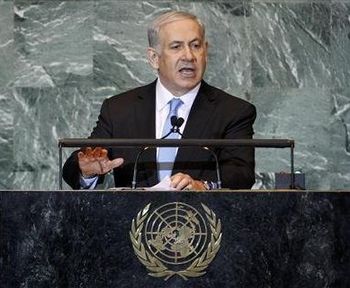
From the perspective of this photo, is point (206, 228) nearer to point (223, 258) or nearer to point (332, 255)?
point (223, 258)

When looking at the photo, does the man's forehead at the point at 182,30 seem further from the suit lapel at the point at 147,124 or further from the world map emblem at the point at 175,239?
the world map emblem at the point at 175,239

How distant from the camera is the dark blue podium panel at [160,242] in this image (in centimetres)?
353

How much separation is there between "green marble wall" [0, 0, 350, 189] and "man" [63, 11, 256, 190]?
1.56 m

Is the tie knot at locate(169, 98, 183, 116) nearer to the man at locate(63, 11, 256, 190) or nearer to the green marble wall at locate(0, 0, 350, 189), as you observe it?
the man at locate(63, 11, 256, 190)

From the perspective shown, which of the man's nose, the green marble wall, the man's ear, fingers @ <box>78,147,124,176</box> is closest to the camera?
fingers @ <box>78,147,124,176</box>

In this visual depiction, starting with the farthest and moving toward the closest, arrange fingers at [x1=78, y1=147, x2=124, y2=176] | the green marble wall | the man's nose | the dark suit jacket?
the green marble wall < the man's nose < the dark suit jacket < fingers at [x1=78, y1=147, x2=124, y2=176]

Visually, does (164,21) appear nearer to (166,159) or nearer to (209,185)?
(166,159)

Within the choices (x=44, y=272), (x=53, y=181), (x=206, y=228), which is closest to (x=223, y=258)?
(x=206, y=228)

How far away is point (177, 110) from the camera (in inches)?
187

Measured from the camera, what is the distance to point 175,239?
139 inches

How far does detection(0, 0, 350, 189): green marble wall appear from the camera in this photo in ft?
20.9

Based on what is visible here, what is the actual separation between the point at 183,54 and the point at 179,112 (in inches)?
10.0

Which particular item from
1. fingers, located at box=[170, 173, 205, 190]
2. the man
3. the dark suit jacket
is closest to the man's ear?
the man

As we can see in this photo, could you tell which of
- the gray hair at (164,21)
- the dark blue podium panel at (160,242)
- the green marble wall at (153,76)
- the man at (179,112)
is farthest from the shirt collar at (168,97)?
the green marble wall at (153,76)
